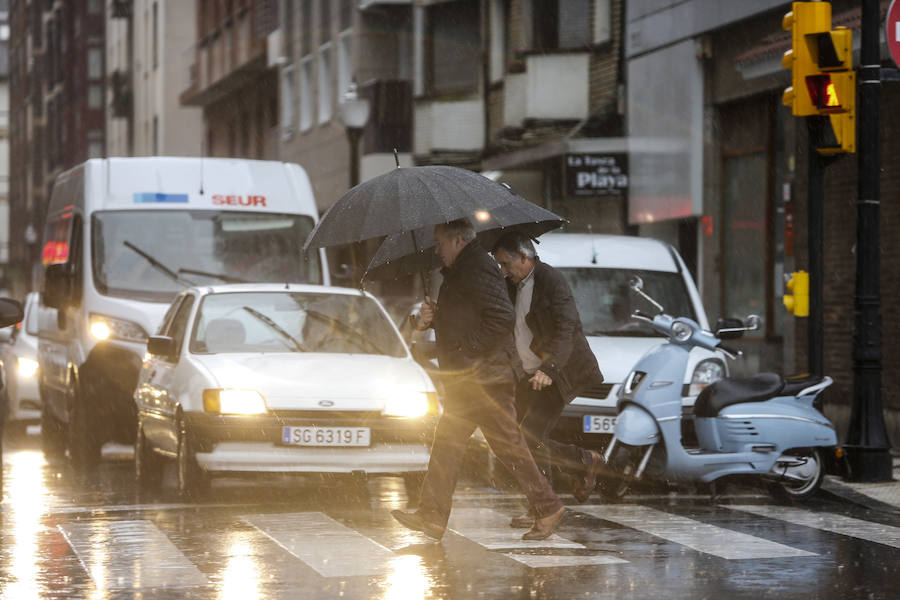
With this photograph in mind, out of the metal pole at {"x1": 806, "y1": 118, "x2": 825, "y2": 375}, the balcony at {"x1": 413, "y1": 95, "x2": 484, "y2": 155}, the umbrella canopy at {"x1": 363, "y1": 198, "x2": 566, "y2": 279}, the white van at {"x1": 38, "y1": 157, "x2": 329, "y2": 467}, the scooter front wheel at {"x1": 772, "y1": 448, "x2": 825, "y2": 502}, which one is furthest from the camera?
the balcony at {"x1": 413, "y1": 95, "x2": 484, "y2": 155}

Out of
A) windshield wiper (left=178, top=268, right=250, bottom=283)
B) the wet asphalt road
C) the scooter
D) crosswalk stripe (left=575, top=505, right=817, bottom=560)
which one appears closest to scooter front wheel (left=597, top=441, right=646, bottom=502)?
the scooter

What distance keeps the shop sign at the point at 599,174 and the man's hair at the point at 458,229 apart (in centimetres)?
1535

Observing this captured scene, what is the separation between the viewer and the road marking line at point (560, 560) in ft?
28.8

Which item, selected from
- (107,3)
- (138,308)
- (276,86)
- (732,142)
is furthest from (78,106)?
(138,308)

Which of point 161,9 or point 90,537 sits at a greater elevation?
point 161,9

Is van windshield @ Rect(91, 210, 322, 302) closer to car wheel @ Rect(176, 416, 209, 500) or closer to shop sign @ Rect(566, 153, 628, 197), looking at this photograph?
car wheel @ Rect(176, 416, 209, 500)

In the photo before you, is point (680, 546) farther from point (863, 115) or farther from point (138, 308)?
point (138, 308)

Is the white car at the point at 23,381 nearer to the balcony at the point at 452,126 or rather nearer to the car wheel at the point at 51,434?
the car wheel at the point at 51,434

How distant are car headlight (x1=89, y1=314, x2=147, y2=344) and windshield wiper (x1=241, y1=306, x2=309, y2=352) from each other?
95.3 inches

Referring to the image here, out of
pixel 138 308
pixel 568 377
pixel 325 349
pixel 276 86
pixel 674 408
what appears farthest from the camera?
pixel 276 86

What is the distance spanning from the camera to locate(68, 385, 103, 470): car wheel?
15219mm

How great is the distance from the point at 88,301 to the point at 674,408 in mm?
5792

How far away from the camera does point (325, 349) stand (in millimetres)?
12844

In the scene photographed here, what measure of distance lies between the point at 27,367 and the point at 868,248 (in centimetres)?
1060
